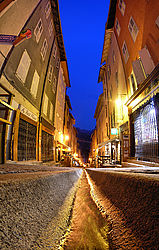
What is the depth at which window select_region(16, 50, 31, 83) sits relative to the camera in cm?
626

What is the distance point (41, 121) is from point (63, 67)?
400 inches

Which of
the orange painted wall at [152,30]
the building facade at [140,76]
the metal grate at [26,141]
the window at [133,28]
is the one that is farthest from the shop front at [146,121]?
the metal grate at [26,141]

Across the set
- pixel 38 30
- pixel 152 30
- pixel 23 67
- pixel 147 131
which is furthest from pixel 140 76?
pixel 38 30

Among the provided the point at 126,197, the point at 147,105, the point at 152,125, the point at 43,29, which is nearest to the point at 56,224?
the point at 126,197

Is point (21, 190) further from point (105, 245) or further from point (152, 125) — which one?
point (152, 125)

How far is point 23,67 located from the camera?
21.6 feet

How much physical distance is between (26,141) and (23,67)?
410 centimetres

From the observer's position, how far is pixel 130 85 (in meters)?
8.41

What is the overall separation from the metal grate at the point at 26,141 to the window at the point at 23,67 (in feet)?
7.75

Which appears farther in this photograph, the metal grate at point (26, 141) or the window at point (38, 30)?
the window at point (38, 30)

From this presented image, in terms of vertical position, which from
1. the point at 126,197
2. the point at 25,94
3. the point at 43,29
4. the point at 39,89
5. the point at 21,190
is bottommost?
the point at 126,197

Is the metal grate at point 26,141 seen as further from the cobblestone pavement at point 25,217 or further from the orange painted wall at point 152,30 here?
the orange painted wall at point 152,30

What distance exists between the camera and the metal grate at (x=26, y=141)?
6.24 meters

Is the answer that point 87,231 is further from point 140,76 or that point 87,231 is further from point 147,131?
point 140,76
